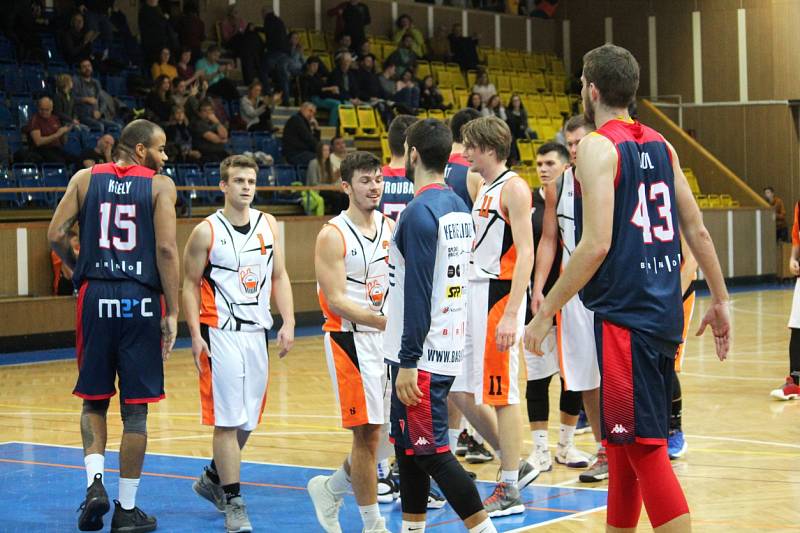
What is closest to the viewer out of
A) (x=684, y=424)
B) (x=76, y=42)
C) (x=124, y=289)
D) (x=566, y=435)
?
(x=124, y=289)

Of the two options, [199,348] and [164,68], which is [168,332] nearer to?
[199,348]

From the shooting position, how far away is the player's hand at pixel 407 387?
474cm

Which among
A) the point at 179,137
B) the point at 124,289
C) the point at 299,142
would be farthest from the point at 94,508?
the point at 299,142

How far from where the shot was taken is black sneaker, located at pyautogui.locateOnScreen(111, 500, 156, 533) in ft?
19.5

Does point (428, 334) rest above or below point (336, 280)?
below

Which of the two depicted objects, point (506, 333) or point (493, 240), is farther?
point (493, 240)

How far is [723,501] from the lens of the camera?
Result: 638 centimetres

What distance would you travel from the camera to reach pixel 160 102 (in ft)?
54.5

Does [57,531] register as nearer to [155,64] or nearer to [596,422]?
[596,422]

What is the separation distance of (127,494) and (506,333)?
210 centimetres

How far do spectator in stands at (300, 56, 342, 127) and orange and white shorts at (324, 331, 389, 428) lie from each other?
1450 centimetres

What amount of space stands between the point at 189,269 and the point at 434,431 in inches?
75.4

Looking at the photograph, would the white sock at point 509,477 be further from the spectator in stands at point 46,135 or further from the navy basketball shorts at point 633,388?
the spectator in stands at point 46,135

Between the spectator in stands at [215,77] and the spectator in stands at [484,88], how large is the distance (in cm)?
525
